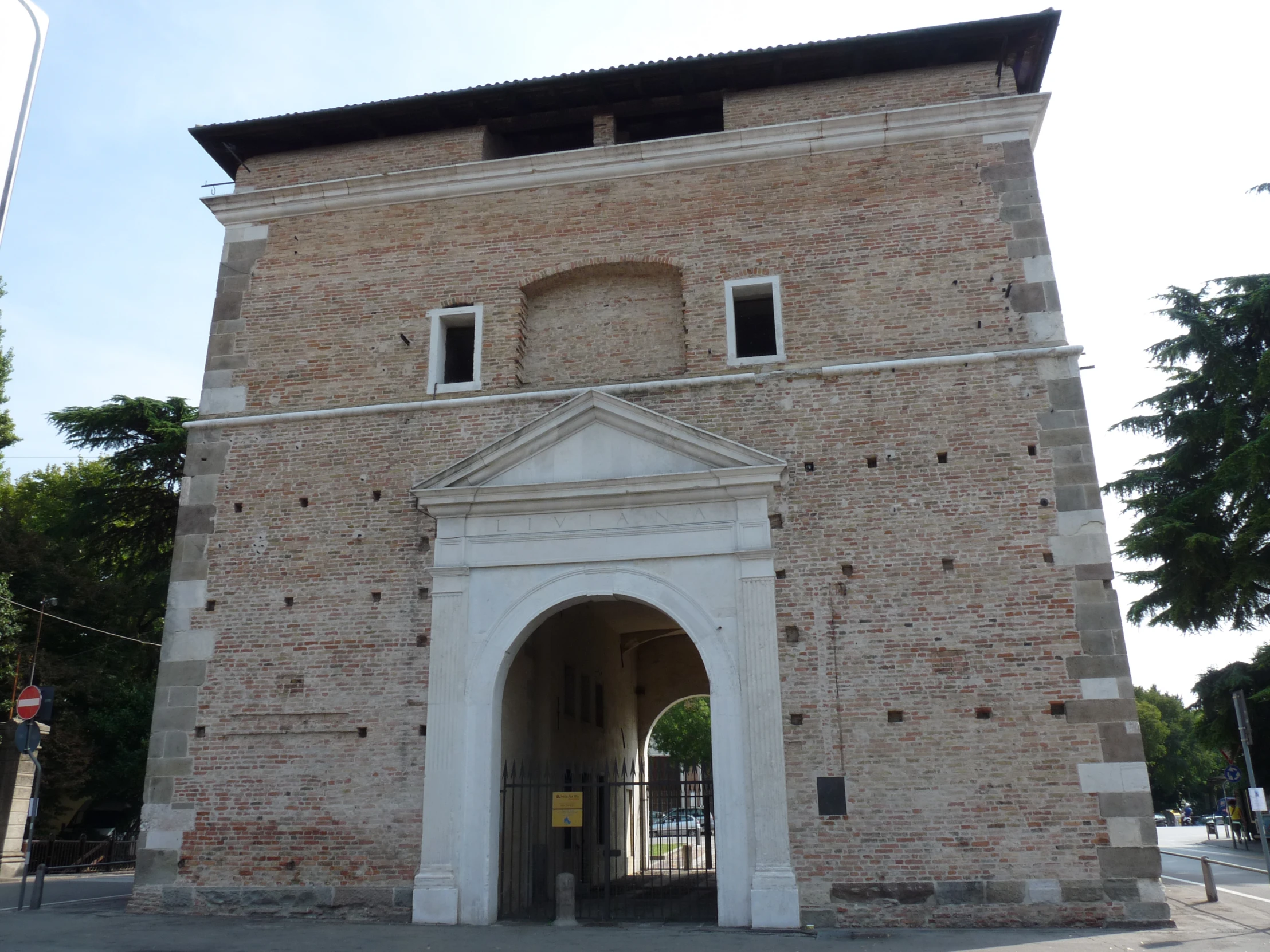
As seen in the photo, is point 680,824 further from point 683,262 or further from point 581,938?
point 683,262

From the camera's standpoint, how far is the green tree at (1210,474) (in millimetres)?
17719

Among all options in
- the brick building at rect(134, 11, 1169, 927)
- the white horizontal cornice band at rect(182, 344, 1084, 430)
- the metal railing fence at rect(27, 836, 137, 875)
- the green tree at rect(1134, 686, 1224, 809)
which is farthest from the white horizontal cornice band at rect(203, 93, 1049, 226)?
the green tree at rect(1134, 686, 1224, 809)

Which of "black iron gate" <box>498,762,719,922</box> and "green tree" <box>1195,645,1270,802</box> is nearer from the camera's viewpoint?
"black iron gate" <box>498,762,719,922</box>

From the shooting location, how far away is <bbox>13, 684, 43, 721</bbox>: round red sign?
11352mm

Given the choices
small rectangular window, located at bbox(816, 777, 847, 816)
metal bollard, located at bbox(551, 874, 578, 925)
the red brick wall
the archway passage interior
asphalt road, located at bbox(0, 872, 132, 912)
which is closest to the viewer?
small rectangular window, located at bbox(816, 777, 847, 816)

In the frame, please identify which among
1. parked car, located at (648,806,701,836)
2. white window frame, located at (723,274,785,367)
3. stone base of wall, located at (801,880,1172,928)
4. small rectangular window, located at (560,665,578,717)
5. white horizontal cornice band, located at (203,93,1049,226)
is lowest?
stone base of wall, located at (801,880,1172,928)

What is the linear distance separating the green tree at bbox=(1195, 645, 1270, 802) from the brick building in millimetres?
12933

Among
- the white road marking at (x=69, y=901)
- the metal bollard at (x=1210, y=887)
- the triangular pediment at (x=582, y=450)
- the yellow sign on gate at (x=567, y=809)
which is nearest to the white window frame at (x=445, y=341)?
the triangular pediment at (x=582, y=450)

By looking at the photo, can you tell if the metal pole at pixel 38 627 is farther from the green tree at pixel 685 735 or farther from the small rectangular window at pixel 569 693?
the green tree at pixel 685 735

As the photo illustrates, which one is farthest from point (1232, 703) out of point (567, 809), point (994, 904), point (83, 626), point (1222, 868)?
point (83, 626)

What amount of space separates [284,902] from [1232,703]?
18.9 metres

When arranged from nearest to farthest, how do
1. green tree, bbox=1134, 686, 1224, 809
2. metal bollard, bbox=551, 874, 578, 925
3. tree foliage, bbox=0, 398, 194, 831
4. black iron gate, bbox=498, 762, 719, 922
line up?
metal bollard, bbox=551, 874, 578, 925
black iron gate, bbox=498, 762, 719, 922
tree foliage, bbox=0, 398, 194, 831
green tree, bbox=1134, 686, 1224, 809

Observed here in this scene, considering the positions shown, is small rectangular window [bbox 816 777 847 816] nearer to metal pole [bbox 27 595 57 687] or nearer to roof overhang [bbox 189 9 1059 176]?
roof overhang [bbox 189 9 1059 176]

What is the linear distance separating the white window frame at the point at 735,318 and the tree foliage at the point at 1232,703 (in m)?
14.4
